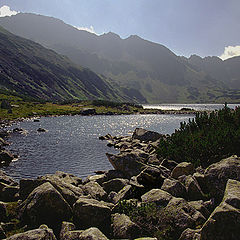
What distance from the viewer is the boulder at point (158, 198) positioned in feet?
37.0

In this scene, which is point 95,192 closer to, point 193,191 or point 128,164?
point 128,164

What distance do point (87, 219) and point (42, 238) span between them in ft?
9.96

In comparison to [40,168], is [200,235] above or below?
above

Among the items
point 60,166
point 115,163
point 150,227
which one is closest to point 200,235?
point 150,227

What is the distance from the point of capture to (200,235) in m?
8.17

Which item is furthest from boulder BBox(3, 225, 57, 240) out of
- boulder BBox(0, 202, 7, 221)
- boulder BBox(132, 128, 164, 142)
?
boulder BBox(132, 128, 164, 142)

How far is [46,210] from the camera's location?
35.9 feet

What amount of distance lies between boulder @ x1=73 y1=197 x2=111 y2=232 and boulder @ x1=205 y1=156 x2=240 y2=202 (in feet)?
22.0

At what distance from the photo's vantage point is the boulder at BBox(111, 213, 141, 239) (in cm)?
958

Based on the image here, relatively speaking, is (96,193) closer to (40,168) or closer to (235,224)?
(235,224)

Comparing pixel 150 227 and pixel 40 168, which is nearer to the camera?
pixel 150 227

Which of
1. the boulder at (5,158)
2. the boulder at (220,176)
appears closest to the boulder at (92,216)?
the boulder at (220,176)

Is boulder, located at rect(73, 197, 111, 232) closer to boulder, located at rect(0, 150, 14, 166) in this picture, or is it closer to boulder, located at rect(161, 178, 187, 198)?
boulder, located at rect(161, 178, 187, 198)

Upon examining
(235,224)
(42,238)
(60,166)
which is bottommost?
(60,166)
